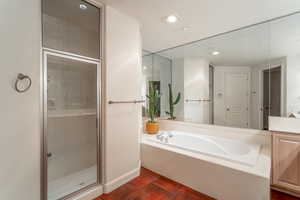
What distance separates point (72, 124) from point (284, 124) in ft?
10.1

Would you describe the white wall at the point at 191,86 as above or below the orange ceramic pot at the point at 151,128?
above

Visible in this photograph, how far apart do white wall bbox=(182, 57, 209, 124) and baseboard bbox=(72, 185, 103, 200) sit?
217 centimetres

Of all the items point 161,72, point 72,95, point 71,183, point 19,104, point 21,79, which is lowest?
point 71,183

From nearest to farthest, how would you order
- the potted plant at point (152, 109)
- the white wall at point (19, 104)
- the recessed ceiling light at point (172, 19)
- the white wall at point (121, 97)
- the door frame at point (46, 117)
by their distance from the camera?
1. the white wall at point (19, 104)
2. the door frame at point (46, 117)
3. the white wall at point (121, 97)
4. the recessed ceiling light at point (172, 19)
5. the potted plant at point (152, 109)

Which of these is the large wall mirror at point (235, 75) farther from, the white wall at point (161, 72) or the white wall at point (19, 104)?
the white wall at point (19, 104)

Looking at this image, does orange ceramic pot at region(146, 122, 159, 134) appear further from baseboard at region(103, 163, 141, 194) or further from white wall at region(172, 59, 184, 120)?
baseboard at region(103, 163, 141, 194)

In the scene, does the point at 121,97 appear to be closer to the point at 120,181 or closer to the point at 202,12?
the point at 120,181

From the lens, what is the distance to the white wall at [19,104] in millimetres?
1110

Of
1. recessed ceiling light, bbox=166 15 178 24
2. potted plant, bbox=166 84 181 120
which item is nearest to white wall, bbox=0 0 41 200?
recessed ceiling light, bbox=166 15 178 24

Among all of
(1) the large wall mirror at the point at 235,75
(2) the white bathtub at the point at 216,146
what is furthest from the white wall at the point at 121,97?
(1) the large wall mirror at the point at 235,75

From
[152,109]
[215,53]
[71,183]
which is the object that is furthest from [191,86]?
[71,183]

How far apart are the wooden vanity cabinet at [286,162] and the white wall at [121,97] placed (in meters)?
1.87

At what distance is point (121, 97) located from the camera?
1.96m

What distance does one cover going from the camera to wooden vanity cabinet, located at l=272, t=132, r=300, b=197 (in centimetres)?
167
